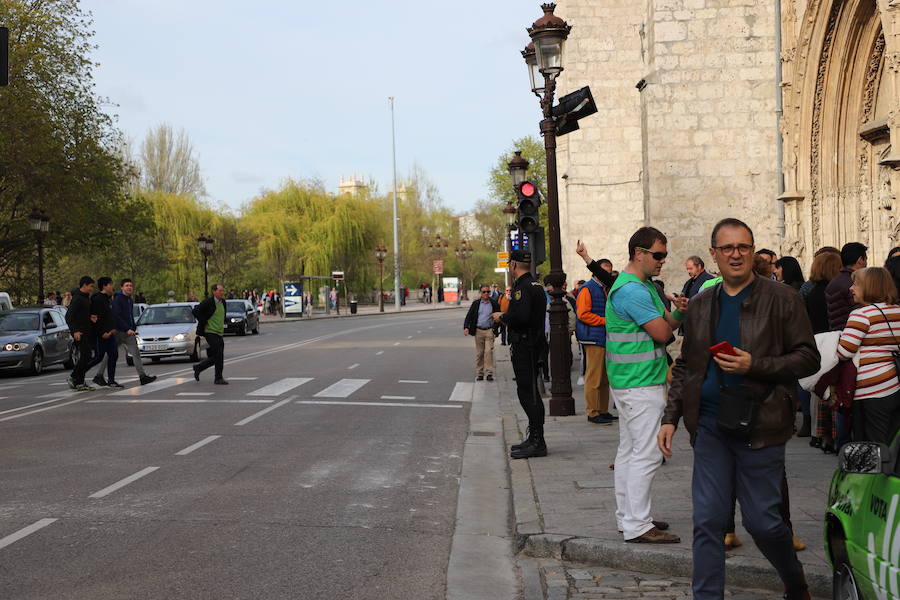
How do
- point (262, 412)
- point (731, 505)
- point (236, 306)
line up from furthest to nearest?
point (236, 306)
point (262, 412)
point (731, 505)

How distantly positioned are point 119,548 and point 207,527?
0.71 m

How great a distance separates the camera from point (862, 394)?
6.83 meters

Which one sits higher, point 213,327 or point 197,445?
point 213,327

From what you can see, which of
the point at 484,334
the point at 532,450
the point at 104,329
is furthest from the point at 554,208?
the point at 104,329

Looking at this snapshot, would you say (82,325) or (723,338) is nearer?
(723,338)

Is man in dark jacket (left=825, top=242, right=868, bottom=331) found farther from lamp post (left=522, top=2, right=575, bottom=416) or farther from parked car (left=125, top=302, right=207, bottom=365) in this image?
parked car (left=125, top=302, right=207, bottom=365)

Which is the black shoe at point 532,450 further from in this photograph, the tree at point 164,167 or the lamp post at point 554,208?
the tree at point 164,167

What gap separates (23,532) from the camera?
22.2 ft

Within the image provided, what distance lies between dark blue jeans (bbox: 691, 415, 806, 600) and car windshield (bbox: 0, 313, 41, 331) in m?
22.3

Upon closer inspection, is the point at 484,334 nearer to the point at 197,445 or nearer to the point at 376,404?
the point at 376,404

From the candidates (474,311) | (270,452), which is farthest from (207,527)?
(474,311)

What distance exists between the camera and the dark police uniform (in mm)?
9359

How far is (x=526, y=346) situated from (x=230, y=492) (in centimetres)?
301

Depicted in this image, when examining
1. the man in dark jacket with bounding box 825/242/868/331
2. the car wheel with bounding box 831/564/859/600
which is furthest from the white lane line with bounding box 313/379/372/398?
the car wheel with bounding box 831/564/859/600
